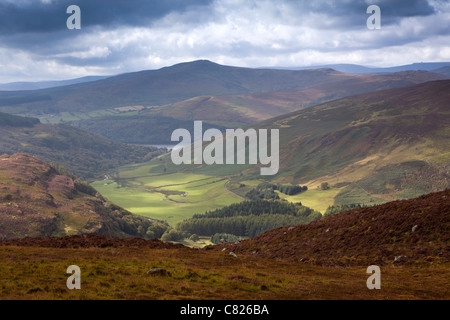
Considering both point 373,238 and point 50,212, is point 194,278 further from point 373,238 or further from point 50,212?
point 50,212

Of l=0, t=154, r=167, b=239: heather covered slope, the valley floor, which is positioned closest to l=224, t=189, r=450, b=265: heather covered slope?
the valley floor

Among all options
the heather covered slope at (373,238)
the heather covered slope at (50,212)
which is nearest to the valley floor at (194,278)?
the heather covered slope at (373,238)

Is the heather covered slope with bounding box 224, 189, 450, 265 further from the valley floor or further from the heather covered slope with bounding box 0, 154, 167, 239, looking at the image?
the heather covered slope with bounding box 0, 154, 167, 239

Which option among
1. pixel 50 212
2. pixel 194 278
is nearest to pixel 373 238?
pixel 194 278

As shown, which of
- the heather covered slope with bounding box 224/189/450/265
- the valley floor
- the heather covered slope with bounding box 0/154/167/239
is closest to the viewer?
the valley floor
